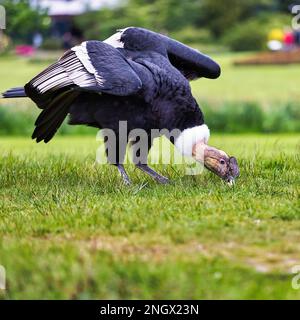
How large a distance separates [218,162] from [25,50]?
39.5 meters

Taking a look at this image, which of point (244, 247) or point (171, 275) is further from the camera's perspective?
point (244, 247)

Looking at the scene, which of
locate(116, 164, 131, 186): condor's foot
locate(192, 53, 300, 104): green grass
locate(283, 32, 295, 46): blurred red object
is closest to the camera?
locate(116, 164, 131, 186): condor's foot

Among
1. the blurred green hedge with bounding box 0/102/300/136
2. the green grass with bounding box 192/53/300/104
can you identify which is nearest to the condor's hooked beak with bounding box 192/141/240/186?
the blurred green hedge with bounding box 0/102/300/136

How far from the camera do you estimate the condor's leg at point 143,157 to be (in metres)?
6.71

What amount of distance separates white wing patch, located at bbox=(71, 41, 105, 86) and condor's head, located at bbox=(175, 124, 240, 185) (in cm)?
93

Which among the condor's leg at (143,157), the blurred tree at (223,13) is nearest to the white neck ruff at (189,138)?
the condor's leg at (143,157)

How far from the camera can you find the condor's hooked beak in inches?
253

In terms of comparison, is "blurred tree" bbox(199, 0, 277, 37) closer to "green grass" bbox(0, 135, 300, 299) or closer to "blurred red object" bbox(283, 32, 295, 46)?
"blurred red object" bbox(283, 32, 295, 46)

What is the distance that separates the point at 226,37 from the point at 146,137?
38803mm

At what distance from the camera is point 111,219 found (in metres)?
5.00

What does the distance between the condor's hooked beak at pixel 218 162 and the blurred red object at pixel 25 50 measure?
3861 centimetres
